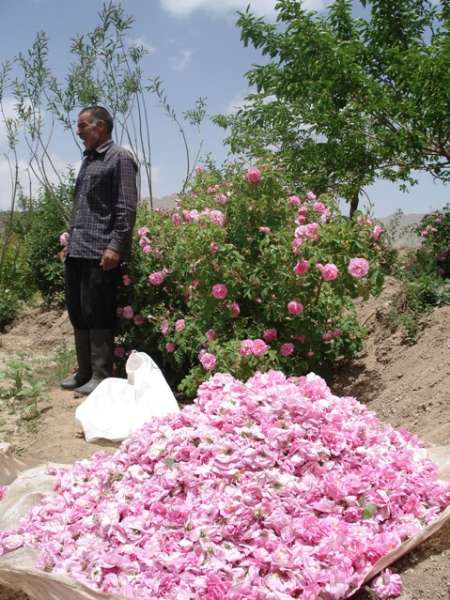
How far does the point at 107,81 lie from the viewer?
877 centimetres

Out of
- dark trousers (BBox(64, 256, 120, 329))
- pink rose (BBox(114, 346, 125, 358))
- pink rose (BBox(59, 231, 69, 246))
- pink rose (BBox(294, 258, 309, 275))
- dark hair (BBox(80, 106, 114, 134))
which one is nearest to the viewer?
pink rose (BBox(294, 258, 309, 275))

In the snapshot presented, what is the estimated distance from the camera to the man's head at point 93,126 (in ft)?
15.6

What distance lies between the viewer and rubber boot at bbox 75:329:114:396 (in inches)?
196

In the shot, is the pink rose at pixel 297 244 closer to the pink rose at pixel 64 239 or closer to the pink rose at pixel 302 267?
the pink rose at pixel 302 267

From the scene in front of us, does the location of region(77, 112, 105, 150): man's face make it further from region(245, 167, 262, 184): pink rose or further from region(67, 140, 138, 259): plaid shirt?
region(245, 167, 262, 184): pink rose

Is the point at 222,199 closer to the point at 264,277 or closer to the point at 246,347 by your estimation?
the point at 264,277

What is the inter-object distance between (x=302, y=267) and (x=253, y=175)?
722mm

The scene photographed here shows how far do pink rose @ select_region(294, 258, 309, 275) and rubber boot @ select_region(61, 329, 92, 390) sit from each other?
1.87 meters

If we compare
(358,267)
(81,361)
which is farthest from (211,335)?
(81,361)

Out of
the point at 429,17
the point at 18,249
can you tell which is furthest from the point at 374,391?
the point at 18,249

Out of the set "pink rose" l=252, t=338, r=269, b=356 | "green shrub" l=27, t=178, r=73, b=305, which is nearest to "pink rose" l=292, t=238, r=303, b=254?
"pink rose" l=252, t=338, r=269, b=356

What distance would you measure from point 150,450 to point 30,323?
23.0ft

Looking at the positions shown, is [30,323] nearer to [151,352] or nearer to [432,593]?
[151,352]

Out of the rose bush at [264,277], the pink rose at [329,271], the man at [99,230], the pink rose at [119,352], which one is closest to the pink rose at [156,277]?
the rose bush at [264,277]
